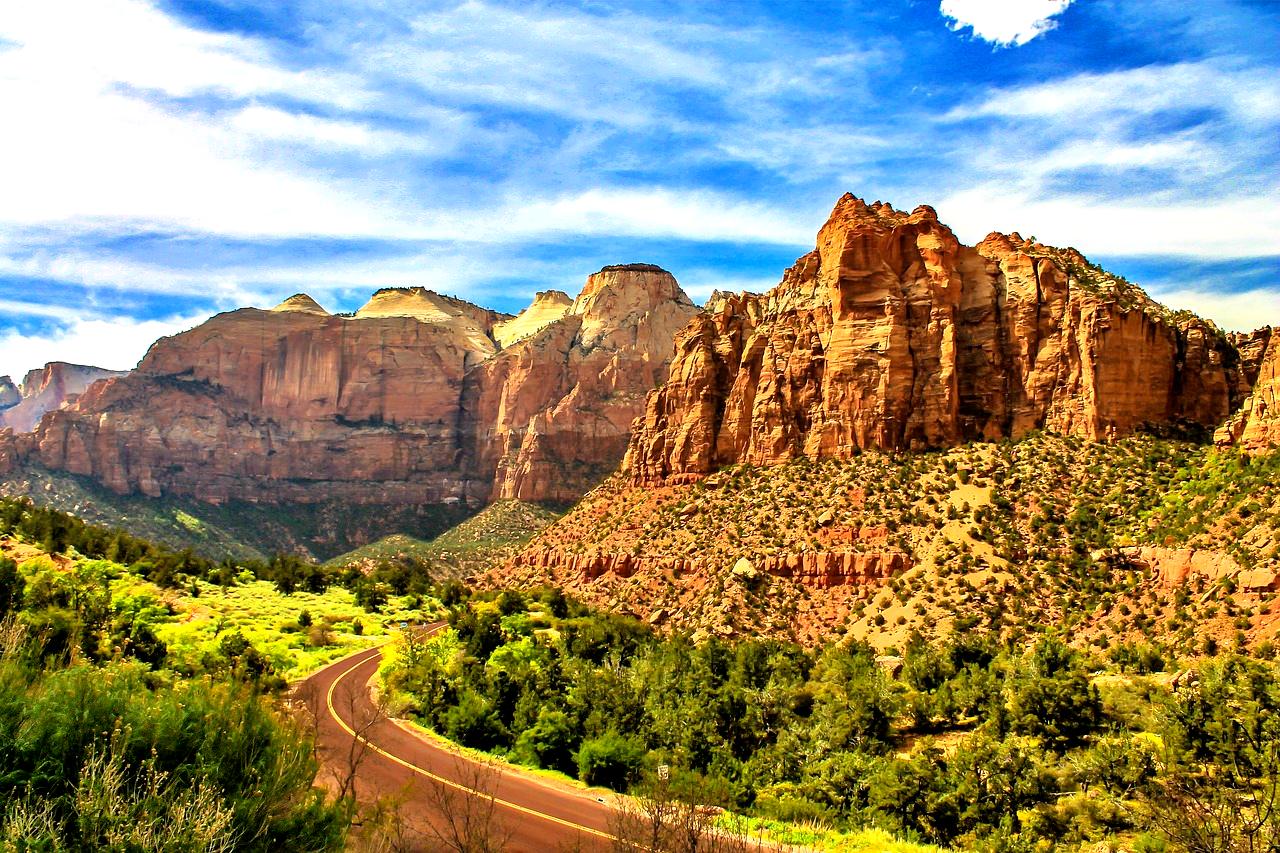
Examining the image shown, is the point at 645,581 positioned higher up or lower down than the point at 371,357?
lower down

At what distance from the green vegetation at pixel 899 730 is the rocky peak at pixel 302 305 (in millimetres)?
151987

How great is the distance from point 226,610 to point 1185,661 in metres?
50.5

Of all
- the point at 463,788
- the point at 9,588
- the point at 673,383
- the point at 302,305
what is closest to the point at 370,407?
the point at 302,305

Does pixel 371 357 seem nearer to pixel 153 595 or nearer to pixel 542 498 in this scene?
pixel 542 498

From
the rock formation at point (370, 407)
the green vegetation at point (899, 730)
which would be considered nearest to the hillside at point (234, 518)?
the rock formation at point (370, 407)

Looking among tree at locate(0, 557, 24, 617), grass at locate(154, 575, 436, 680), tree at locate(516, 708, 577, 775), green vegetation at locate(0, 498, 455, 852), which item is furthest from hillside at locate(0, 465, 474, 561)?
green vegetation at locate(0, 498, 455, 852)

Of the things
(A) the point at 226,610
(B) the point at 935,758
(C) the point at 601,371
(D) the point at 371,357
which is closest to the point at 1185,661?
(B) the point at 935,758

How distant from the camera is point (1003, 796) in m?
26.9

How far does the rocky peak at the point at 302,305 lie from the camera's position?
623 feet

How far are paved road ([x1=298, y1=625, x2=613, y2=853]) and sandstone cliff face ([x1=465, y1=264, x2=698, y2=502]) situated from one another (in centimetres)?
10985

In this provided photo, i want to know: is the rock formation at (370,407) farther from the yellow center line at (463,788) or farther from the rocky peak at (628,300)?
the yellow center line at (463,788)

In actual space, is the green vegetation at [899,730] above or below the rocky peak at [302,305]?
below

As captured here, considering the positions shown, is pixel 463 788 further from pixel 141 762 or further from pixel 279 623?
pixel 279 623

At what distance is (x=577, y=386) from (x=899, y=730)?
120532 millimetres
